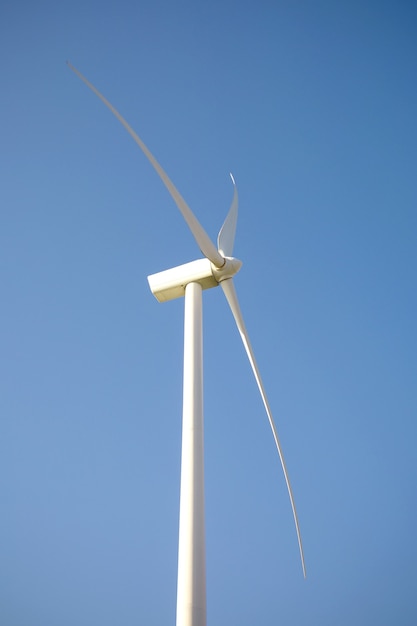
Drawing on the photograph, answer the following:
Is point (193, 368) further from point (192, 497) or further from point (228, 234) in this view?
point (228, 234)

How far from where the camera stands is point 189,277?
40.4 ft

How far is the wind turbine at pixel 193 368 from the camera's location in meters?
7.34

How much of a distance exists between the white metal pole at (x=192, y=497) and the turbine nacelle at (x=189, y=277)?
5.78ft

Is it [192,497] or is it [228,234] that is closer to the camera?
[192,497]

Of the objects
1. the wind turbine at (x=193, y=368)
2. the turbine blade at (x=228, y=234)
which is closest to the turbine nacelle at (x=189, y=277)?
the wind turbine at (x=193, y=368)

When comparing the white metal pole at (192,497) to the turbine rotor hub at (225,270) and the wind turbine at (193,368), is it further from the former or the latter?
the turbine rotor hub at (225,270)

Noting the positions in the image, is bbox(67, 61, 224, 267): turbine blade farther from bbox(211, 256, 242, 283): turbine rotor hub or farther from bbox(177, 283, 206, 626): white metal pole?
bbox(177, 283, 206, 626): white metal pole

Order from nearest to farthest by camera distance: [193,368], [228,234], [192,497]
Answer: [192,497] < [193,368] < [228,234]

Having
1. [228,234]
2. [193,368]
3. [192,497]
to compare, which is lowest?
[192,497]

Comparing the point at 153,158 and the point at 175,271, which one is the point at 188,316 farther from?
the point at 153,158

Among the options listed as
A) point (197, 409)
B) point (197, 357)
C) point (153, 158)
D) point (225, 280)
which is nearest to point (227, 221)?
point (225, 280)

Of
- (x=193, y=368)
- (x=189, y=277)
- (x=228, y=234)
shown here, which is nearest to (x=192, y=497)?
(x=193, y=368)

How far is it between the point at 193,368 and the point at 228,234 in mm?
5293

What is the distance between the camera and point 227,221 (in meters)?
14.4
